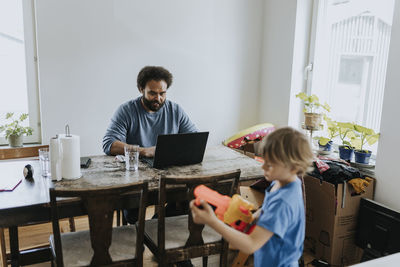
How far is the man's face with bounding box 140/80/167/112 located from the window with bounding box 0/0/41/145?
1088 mm

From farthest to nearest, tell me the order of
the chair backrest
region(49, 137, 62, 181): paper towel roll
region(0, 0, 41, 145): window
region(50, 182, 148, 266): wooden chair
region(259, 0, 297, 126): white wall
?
region(259, 0, 297, 126): white wall, region(0, 0, 41, 145): window, region(49, 137, 62, 181): paper towel roll, the chair backrest, region(50, 182, 148, 266): wooden chair

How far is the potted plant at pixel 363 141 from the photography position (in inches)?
99.2

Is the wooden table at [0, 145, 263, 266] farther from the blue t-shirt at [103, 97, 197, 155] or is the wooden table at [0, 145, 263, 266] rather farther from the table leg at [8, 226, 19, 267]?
the blue t-shirt at [103, 97, 197, 155]

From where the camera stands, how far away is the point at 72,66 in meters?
3.00

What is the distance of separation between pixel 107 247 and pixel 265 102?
256cm

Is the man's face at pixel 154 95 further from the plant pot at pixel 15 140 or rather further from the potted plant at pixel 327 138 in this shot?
the potted plant at pixel 327 138

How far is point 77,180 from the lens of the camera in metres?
1.79

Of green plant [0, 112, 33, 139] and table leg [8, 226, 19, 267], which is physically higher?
green plant [0, 112, 33, 139]

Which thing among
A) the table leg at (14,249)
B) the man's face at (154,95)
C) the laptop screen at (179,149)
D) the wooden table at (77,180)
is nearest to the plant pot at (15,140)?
the wooden table at (77,180)

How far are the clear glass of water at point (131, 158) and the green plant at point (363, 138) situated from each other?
1.60 meters

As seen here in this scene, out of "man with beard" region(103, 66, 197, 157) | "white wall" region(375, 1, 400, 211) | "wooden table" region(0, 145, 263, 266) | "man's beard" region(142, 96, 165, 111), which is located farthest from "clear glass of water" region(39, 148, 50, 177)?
Answer: "white wall" region(375, 1, 400, 211)

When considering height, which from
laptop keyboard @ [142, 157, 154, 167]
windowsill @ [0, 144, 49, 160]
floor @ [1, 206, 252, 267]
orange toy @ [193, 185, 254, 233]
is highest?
orange toy @ [193, 185, 254, 233]

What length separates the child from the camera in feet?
3.73

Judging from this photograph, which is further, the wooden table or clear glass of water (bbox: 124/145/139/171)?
clear glass of water (bbox: 124/145/139/171)
